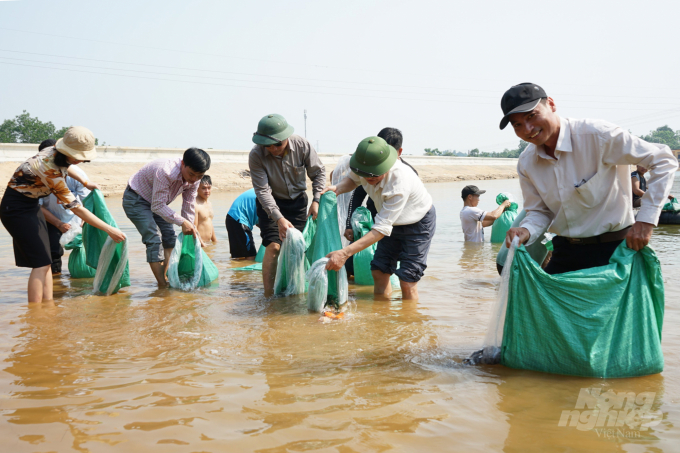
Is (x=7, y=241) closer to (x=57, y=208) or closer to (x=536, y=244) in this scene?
(x=57, y=208)

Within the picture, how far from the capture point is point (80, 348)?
11.0 ft

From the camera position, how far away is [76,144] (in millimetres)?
4035

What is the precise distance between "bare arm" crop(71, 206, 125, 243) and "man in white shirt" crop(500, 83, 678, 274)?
131 inches

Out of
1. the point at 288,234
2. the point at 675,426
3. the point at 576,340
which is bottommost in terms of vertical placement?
the point at 675,426

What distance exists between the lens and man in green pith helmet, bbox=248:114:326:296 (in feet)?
14.4

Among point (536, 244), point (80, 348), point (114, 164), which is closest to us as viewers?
point (536, 244)

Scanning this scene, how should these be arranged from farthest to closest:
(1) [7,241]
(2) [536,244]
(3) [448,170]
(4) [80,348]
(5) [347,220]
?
1. (3) [448,170]
2. (1) [7,241]
3. (5) [347,220]
4. (4) [80,348]
5. (2) [536,244]

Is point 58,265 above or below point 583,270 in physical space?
below

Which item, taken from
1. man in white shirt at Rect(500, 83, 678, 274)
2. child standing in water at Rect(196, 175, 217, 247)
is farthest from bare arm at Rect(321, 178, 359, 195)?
child standing in water at Rect(196, 175, 217, 247)

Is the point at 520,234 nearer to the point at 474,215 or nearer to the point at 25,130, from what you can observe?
the point at 474,215

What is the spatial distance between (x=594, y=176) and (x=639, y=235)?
0.35 meters

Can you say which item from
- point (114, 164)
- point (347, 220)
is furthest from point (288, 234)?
point (114, 164)

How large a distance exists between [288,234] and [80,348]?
1.84 meters

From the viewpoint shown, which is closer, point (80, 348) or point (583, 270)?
point (583, 270)
